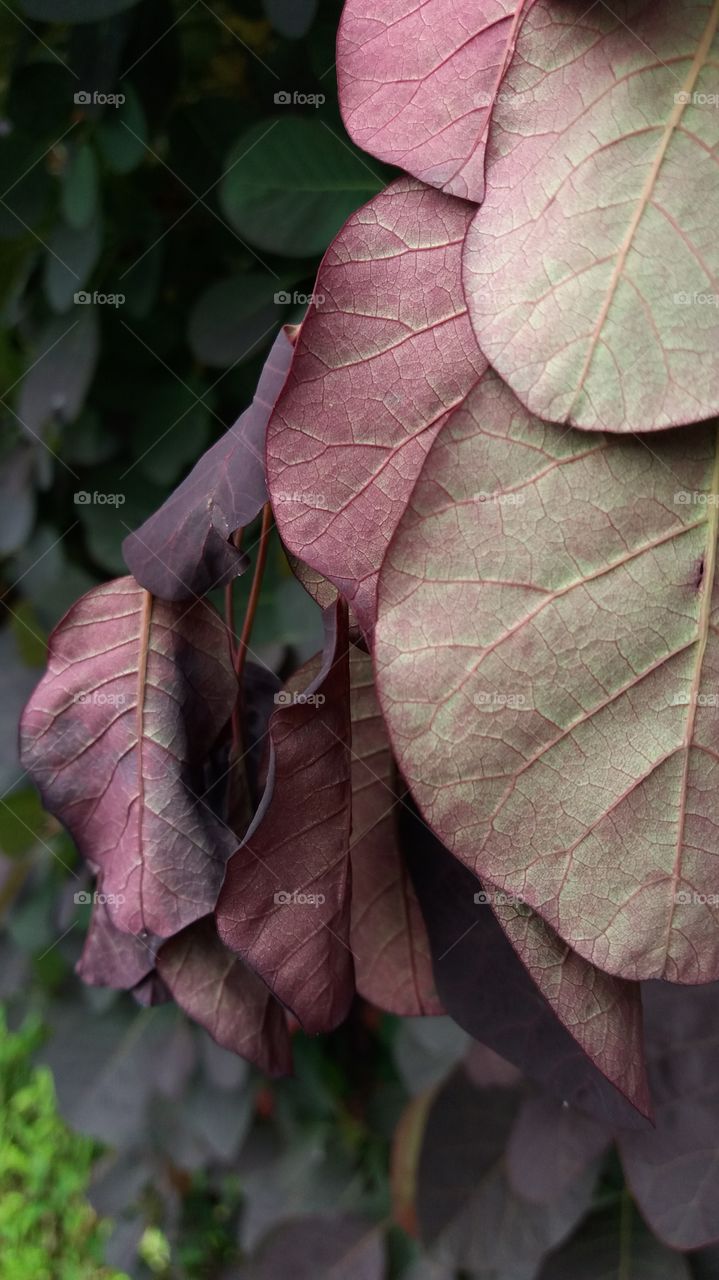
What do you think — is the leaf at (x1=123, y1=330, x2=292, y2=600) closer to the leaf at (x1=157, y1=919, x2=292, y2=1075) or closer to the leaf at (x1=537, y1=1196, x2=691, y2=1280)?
the leaf at (x1=157, y1=919, x2=292, y2=1075)

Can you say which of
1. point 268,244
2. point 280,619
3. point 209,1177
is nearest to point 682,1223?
point 280,619

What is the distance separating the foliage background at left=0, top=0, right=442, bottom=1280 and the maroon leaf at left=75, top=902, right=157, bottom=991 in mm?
444

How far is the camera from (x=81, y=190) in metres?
0.84

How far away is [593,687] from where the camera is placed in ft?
0.97

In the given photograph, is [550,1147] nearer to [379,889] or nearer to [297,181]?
[379,889]

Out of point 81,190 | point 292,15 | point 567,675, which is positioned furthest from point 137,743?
point 81,190

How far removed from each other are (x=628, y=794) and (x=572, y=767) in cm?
2

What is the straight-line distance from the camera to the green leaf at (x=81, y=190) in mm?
833

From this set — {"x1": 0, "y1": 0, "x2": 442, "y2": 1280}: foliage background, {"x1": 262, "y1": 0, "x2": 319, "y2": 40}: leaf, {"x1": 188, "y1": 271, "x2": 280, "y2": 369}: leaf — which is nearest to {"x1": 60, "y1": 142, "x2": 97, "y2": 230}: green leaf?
{"x1": 0, "y1": 0, "x2": 442, "y2": 1280}: foliage background

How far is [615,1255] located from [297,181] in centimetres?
76

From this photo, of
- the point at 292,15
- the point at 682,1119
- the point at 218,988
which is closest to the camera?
the point at 218,988

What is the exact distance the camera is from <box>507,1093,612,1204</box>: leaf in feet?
1.98

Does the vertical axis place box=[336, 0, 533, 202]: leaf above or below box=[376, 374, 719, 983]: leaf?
above

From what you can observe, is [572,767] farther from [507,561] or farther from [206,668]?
[206,668]
